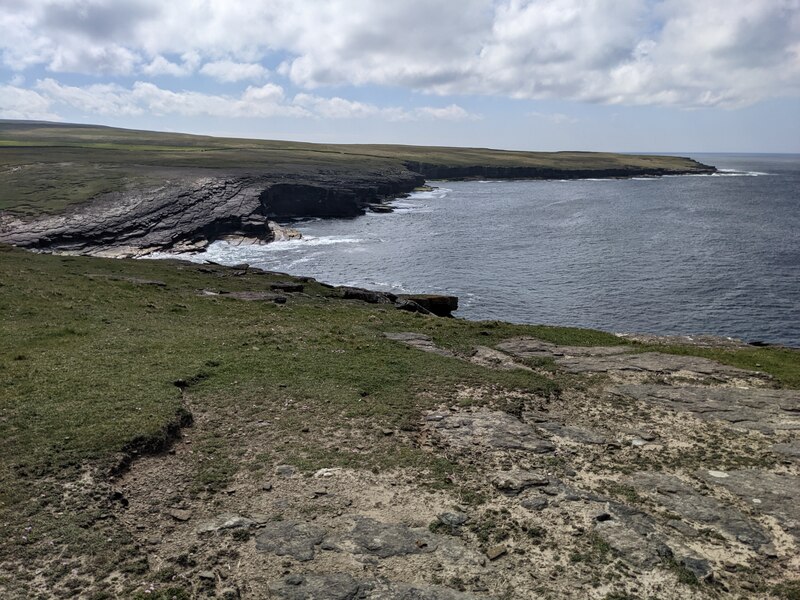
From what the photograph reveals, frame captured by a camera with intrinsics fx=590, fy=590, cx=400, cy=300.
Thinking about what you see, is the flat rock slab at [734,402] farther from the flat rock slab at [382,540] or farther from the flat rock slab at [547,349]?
the flat rock slab at [382,540]

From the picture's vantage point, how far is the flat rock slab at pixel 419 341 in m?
29.0

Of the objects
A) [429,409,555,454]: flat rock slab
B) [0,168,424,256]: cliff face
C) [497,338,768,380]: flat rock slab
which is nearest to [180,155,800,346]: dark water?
[0,168,424,256]: cliff face

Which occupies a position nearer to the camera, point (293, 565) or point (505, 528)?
point (293, 565)

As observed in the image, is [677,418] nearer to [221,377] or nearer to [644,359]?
[644,359]

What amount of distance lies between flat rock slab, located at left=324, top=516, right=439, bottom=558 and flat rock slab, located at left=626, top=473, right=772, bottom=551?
658 centimetres

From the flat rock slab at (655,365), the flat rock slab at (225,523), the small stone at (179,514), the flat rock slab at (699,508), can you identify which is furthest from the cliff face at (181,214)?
the flat rock slab at (699,508)

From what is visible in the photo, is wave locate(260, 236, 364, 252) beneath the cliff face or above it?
beneath

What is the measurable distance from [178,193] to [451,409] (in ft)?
300

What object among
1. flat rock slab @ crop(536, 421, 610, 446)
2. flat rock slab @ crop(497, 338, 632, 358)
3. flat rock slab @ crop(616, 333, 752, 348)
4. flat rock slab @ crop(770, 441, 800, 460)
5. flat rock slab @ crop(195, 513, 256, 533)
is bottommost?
flat rock slab @ crop(616, 333, 752, 348)

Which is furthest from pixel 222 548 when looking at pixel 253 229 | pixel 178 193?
pixel 178 193

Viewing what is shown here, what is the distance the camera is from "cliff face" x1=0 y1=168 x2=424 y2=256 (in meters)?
80.0

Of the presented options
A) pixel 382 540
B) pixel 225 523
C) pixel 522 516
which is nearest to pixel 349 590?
pixel 382 540

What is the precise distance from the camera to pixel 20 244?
243 ft

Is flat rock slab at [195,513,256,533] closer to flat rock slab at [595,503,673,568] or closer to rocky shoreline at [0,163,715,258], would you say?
flat rock slab at [595,503,673,568]
